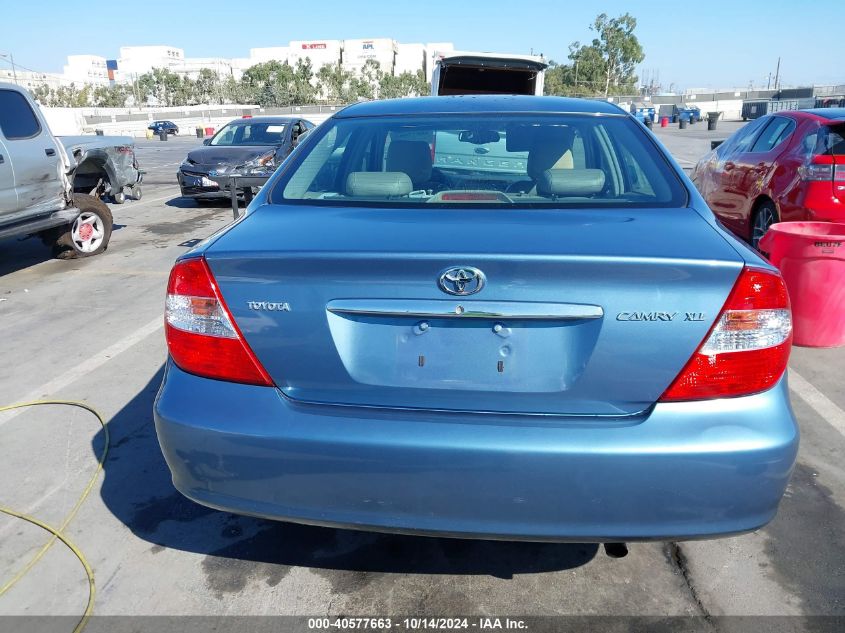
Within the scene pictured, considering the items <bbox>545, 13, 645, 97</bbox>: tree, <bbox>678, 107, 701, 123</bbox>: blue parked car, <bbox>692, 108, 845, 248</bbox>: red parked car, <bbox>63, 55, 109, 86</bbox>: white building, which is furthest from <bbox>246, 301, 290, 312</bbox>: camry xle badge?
<bbox>63, 55, 109, 86</bbox>: white building

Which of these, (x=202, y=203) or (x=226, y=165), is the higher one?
(x=226, y=165)

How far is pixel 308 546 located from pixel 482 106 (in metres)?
2.11

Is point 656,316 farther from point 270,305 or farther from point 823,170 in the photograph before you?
point 823,170

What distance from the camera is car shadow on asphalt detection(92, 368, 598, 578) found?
259cm

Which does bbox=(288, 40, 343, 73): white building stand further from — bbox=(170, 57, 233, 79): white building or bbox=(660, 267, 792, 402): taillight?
bbox=(660, 267, 792, 402): taillight

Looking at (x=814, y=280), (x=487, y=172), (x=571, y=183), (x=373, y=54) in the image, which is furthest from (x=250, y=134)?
(x=373, y=54)

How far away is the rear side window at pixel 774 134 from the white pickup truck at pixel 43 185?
25.0 ft

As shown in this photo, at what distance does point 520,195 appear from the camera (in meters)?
2.61

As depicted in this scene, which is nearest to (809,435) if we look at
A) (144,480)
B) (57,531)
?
(144,480)

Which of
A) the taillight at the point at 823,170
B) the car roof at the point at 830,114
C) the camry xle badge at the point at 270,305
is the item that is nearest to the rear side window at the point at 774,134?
the car roof at the point at 830,114

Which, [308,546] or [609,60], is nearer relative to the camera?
[308,546]

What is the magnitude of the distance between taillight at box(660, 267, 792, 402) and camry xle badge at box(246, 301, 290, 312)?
113 cm

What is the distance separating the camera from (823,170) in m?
5.80

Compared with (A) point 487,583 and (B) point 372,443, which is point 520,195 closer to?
(B) point 372,443
